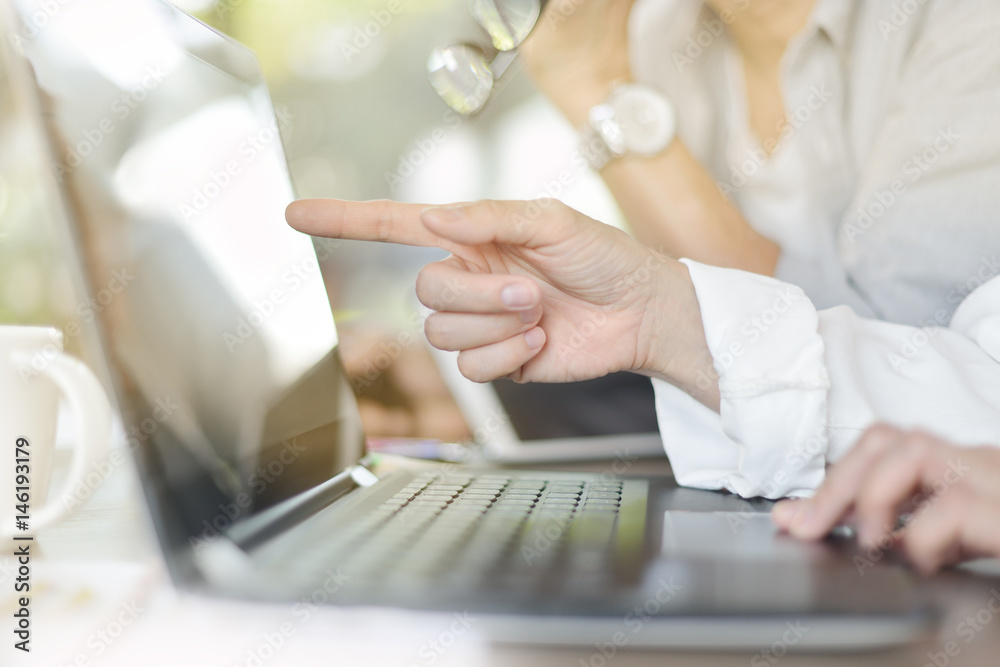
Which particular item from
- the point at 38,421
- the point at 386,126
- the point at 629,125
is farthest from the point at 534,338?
the point at 386,126

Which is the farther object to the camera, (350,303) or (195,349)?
(350,303)

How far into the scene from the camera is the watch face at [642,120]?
31.7 inches

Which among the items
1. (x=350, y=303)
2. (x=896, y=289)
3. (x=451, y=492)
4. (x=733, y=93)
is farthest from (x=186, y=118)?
(x=350, y=303)

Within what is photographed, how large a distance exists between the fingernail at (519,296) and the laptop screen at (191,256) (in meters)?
0.16

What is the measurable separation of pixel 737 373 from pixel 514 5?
A: 1.22ft

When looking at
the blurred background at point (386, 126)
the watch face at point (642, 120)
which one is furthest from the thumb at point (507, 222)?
the blurred background at point (386, 126)

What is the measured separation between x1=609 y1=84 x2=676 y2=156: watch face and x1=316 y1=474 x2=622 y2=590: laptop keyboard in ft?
1.66

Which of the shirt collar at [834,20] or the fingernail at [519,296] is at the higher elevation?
the shirt collar at [834,20]

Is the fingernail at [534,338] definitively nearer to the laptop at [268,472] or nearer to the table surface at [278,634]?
the laptop at [268,472]

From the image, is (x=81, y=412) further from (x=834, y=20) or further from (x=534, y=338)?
(x=834, y=20)

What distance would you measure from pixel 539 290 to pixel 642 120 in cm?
52

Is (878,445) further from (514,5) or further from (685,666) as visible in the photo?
(514,5)

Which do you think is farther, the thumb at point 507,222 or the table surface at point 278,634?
the thumb at point 507,222

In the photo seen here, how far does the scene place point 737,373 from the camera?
1.28 feet
